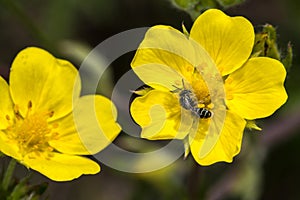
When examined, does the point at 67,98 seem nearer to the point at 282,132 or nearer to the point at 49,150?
the point at 49,150

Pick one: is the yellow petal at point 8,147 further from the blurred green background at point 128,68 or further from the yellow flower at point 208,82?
the blurred green background at point 128,68

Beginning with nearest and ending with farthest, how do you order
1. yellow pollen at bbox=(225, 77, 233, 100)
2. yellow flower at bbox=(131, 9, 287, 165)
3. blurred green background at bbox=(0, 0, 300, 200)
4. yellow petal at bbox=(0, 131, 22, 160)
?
yellow petal at bbox=(0, 131, 22, 160)
yellow flower at bbox=(131, 9, 287, 165)
yellow pollen at bbox=(225, 77, 233, 100)
blurred green background at bbox=(0, 0, 300, 200)

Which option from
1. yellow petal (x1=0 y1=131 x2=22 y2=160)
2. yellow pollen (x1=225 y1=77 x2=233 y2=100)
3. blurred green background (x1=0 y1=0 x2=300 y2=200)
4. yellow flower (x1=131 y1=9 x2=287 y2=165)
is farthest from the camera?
blurred green background (x1=0 y1=0 x2=300 y2=200)

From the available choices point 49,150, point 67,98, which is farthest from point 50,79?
point 49,150

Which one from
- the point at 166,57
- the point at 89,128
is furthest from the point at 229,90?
the point at 89,128

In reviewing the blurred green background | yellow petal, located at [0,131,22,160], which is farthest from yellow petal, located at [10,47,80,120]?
the blurred green background

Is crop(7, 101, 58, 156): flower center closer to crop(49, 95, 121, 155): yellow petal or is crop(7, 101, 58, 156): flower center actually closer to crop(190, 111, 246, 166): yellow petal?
crop(49, 95, 121, 155): yellow petal

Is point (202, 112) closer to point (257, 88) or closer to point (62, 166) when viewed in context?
point (257, 88)
